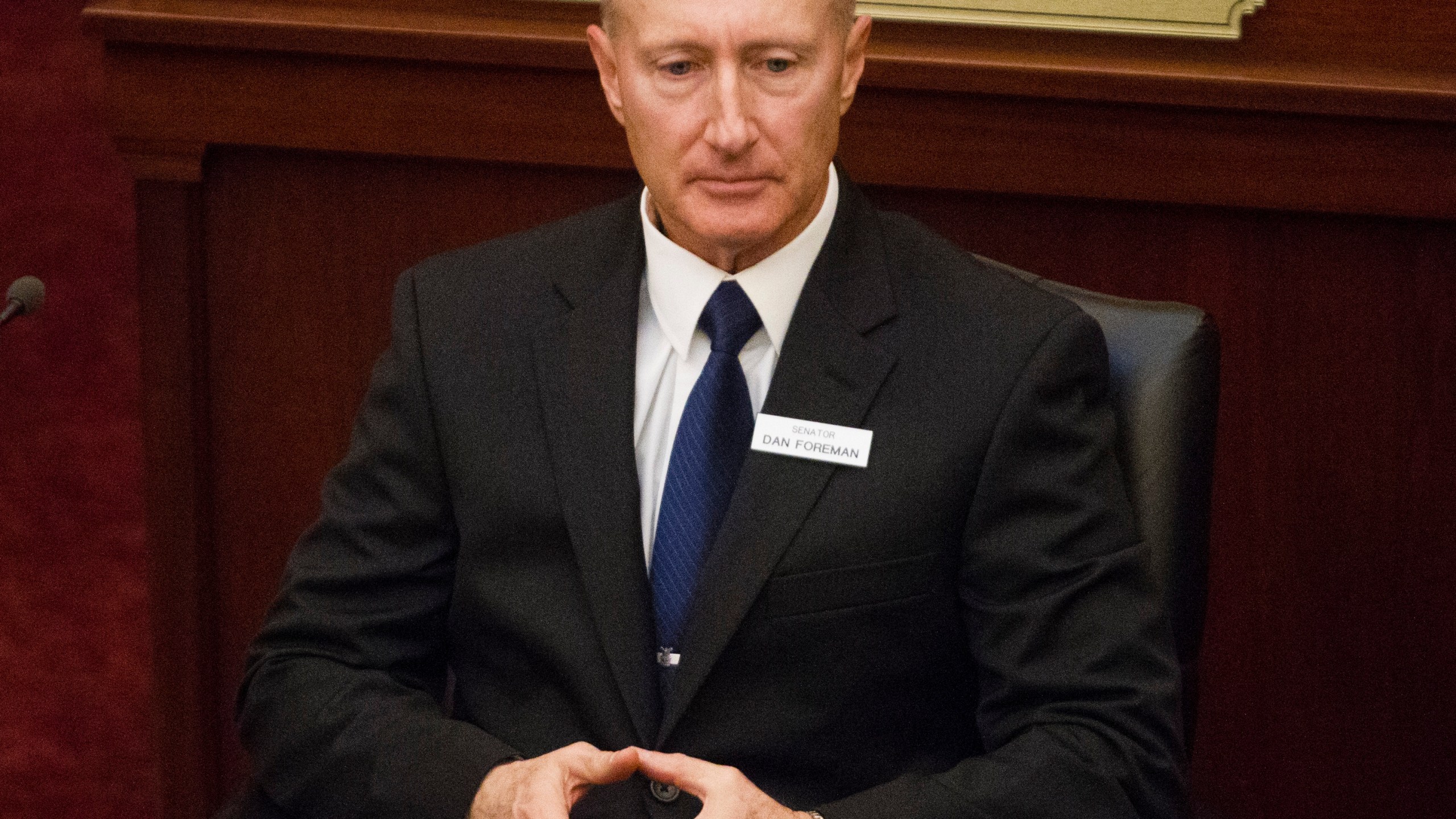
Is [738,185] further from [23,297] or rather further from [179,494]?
[179,494]

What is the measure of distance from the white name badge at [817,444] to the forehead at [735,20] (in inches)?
15.1

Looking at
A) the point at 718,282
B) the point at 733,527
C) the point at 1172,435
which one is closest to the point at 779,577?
the point at 733,527

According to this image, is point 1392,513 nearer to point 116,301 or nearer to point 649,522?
point 649,522

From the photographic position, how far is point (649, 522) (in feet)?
5.99

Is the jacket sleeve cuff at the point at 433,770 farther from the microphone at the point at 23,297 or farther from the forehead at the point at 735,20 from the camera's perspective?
the forehead at the point at 735,20

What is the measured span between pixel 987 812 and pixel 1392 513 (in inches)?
42.2

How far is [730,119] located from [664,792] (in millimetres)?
679

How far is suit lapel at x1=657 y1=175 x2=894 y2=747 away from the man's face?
4.3 inches

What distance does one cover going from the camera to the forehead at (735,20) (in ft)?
5.52

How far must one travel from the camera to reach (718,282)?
183 cm

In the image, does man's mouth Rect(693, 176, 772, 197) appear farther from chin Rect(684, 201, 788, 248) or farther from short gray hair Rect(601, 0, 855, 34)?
short gray hair Rect(601, 0, 855, 34)

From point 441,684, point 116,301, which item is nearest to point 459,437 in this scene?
point 441,684

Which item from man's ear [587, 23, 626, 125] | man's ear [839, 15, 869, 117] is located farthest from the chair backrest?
man's ear [587, 23, 626, 125]

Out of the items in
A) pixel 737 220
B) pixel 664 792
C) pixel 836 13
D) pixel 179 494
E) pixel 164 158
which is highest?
pixel 836 13
